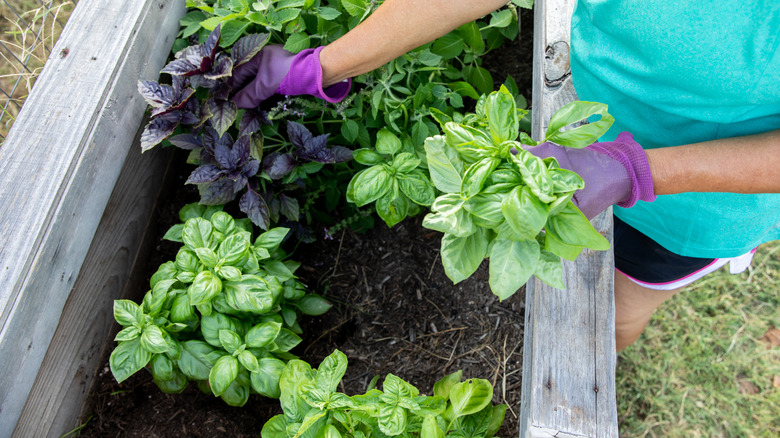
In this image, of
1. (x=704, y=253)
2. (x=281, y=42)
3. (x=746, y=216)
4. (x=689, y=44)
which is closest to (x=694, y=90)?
(x=689, y=44)

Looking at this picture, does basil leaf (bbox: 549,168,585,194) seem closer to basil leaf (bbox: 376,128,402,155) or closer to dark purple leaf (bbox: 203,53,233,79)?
basil leaf (bbox: 376,128,402,155)

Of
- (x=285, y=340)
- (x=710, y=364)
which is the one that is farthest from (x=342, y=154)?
(x=710, y=364)

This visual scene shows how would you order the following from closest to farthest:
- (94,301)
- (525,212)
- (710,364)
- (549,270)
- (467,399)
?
(525,212)
(549,270)
(467,399)
(94,301)
(710,364)

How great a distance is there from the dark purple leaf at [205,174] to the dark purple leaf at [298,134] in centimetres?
25

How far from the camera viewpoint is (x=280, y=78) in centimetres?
156

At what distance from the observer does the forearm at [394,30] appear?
4.14 feet

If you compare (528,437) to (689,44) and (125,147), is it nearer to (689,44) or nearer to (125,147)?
(689,44)

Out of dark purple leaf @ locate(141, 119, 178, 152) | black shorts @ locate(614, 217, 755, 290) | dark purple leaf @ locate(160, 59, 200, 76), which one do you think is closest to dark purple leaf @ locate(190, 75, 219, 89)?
dark purple leaf @ locate(160, 59, 200, 76)

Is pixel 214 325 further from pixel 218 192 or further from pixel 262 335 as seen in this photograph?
pixel 218 192

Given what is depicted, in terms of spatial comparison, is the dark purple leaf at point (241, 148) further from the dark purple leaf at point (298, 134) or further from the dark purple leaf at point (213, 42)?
the dark purple leaf at point (213, 42)

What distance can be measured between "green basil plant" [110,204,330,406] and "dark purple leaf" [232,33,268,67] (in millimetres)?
478

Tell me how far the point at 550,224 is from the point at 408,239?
46.9 inches

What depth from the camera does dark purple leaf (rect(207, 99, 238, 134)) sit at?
1512mm

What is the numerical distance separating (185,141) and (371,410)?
3.40 feet
